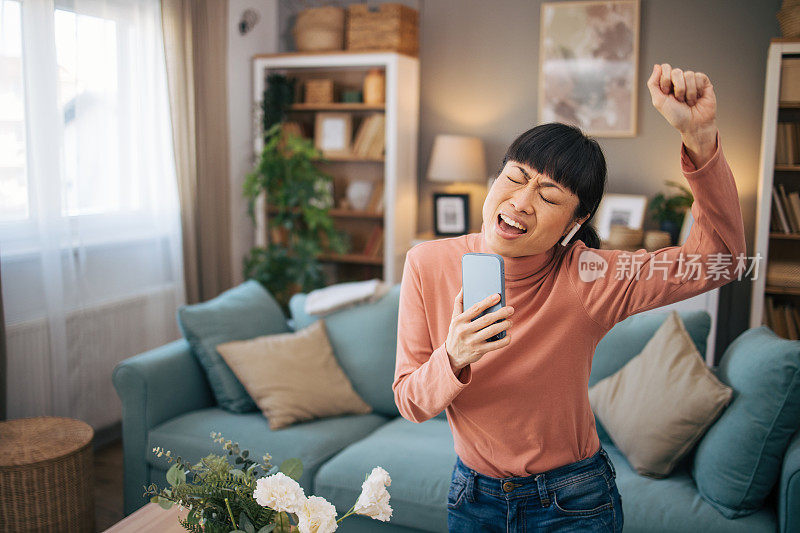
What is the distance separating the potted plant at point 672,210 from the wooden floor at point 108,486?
2785 millimetres

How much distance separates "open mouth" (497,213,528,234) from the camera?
973mm

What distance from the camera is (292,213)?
3.89m

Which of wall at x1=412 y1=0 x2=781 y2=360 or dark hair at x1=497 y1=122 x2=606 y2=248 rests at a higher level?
wall at x1=412 y1=0 x2=781 y2=360

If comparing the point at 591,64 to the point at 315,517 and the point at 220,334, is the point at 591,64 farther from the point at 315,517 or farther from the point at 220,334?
the point at 315,517

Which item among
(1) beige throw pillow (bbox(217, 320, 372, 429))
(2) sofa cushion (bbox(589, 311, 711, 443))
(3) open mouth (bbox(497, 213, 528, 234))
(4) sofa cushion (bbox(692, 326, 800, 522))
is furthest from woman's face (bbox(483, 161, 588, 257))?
(1) beige throw pillow (bbox(217, 320, 372, 429))

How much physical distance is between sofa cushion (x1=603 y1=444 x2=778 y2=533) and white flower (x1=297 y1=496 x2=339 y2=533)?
1067 millimetres

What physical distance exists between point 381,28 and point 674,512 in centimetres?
297

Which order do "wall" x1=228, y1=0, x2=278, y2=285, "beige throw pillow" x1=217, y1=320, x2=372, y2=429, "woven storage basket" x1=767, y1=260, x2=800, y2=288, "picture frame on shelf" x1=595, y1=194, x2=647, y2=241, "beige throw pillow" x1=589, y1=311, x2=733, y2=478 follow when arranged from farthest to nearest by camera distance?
1. "wall" x1=228, y1=0, x2=278, y2=285
2. "picture frame on shelf" x1=595, y1=194, x2=647, y2=241
3. "woven storage basket" x1=767, y1=260, x2=800, y2=288
4. "beige throw pillow" x1=217, y1=320, x2=372, y2=429
5. "beige throw pillow" x1=589, y1=311, x2=733, y2=478

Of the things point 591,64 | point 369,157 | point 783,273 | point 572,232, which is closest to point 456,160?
point 369,157

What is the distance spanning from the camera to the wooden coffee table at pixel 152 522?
5.68 feet

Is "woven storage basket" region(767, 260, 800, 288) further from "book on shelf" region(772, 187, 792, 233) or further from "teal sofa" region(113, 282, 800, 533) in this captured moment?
"teal sofa" region(113, 282, 800, 533)

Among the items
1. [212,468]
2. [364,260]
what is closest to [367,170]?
[364,260]

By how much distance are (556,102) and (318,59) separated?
1367 mm

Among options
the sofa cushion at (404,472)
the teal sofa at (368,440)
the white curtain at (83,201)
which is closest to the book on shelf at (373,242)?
the white curtain at (83,201)
